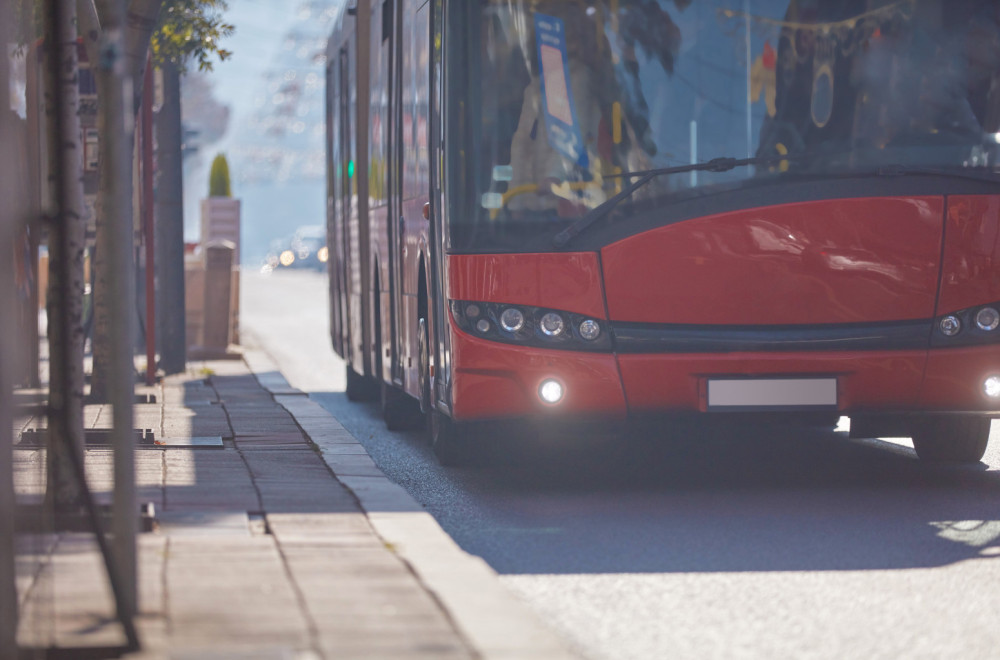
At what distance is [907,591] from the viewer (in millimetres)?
5680

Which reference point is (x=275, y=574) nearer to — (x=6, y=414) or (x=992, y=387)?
(x=6, y=414)

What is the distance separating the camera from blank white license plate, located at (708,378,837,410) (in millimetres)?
7895

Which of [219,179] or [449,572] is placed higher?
[219,179]

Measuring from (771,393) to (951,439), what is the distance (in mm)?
1793

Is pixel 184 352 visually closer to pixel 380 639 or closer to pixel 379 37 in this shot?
pixel 379 37

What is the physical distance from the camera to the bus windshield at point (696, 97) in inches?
312

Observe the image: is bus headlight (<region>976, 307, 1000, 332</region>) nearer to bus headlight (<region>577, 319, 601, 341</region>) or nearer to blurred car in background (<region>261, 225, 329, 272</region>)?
bus headlight (<region>577, 319, 601, 341</region>)

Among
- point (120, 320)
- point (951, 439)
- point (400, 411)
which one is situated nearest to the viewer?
point (120, 320)

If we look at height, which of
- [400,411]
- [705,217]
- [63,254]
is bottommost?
[400,411]

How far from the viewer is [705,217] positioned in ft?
25.8

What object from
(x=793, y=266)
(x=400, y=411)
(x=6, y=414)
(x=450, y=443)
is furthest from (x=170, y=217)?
(x=6, y=414)

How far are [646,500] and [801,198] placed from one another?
1.60m

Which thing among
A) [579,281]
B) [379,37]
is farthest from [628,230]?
[379,37]

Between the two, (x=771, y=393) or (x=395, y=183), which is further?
(x=395, y=183)
